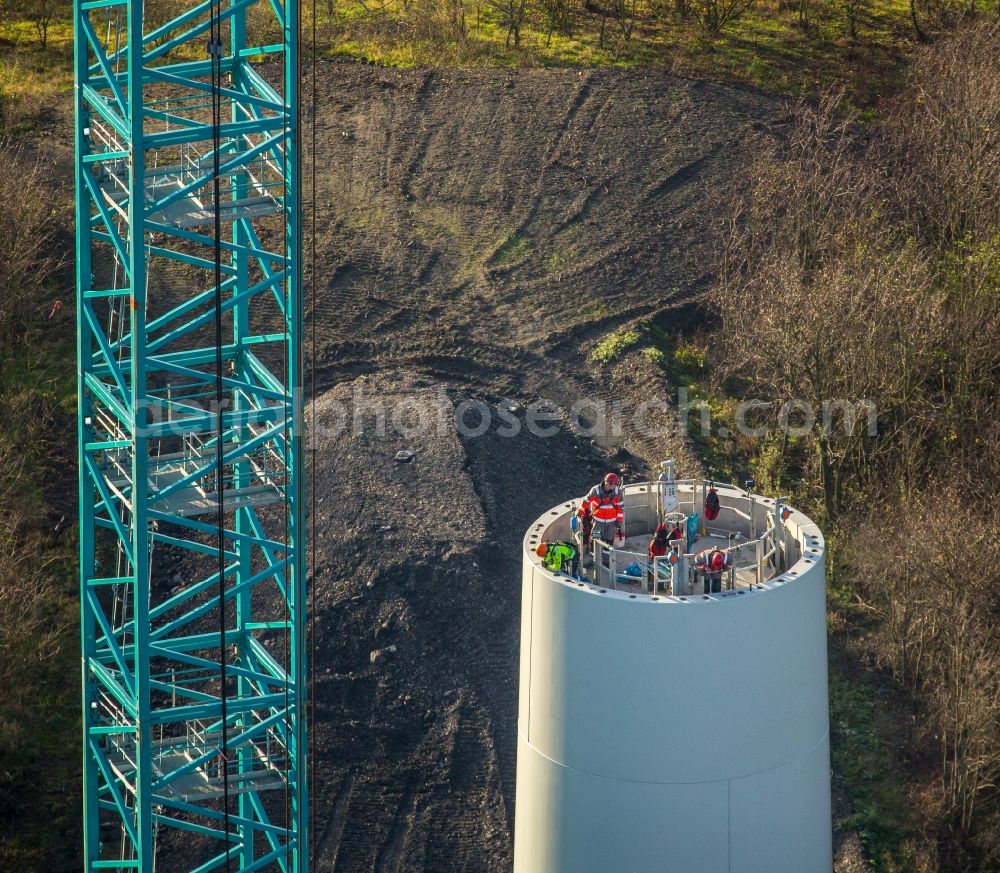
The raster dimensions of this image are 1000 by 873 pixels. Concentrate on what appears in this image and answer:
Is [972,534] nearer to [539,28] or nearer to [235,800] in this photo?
[235,800]

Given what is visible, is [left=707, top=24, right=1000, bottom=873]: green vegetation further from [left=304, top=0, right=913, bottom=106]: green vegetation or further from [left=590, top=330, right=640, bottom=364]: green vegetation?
[left=304, top=0, right=913, bottom=106]: green vegetation

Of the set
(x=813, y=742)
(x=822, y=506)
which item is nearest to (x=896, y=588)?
(x=822, y=506)

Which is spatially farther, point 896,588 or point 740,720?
point 896,588

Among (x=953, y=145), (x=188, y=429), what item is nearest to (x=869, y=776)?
(x=188, y=429)

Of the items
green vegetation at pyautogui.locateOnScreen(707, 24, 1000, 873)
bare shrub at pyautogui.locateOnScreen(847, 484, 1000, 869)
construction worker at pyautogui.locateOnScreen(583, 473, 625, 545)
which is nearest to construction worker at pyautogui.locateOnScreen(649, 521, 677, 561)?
construction worker at pyautogui.locateOnScreen(583, 473, 625, 545)

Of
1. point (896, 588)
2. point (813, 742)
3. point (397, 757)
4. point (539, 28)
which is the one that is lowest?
point (397, 757)

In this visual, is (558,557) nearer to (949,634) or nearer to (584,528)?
(584,528)
